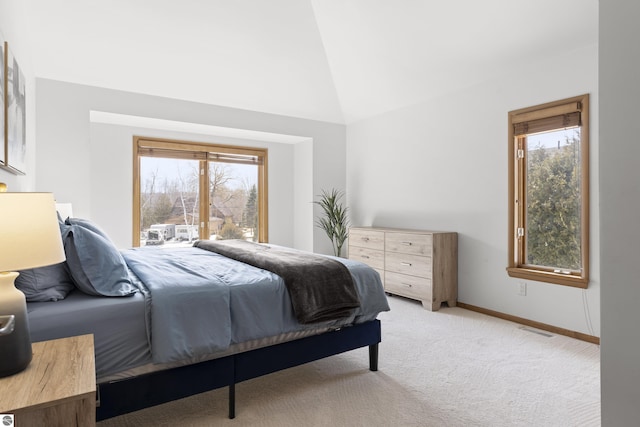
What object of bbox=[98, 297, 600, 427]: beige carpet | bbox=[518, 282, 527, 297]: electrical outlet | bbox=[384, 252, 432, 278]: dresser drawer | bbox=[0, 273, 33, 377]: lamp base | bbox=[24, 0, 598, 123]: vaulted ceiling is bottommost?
bbox=[98, 297, 600, 427]: beige carpet

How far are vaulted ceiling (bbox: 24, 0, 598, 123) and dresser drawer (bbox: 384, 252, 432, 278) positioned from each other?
193 centimetres

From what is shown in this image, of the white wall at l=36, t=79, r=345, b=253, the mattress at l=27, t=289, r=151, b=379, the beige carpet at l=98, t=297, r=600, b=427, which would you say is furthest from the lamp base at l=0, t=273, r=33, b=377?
the white wall at l=36, t=79, r=345, b=253

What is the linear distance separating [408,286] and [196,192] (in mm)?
3230

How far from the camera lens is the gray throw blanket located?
7.21 ft

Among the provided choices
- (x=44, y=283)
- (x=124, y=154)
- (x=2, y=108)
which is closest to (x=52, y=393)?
(x=44, y=283)

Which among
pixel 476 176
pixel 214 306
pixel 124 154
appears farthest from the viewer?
pixel 124 154

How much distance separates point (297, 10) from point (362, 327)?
11.7 feet

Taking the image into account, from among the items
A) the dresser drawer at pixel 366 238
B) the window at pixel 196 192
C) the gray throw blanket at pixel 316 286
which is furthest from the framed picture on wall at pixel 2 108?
the dresser drawer at pixel 366 238

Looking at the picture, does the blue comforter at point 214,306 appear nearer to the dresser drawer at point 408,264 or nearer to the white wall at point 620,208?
the white wall at point 620,208

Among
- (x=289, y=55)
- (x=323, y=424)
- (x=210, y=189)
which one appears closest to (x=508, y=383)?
(x=323, y=424)

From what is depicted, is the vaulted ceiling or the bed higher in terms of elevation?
the vaulted ceiling

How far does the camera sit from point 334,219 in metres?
5.54

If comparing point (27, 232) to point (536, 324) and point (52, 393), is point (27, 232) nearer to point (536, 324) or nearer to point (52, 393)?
point (52, 393)

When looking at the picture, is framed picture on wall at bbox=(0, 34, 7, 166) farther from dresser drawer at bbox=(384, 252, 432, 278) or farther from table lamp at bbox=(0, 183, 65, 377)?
dresser drawer at bbox=(384, 252, 432, 278)
